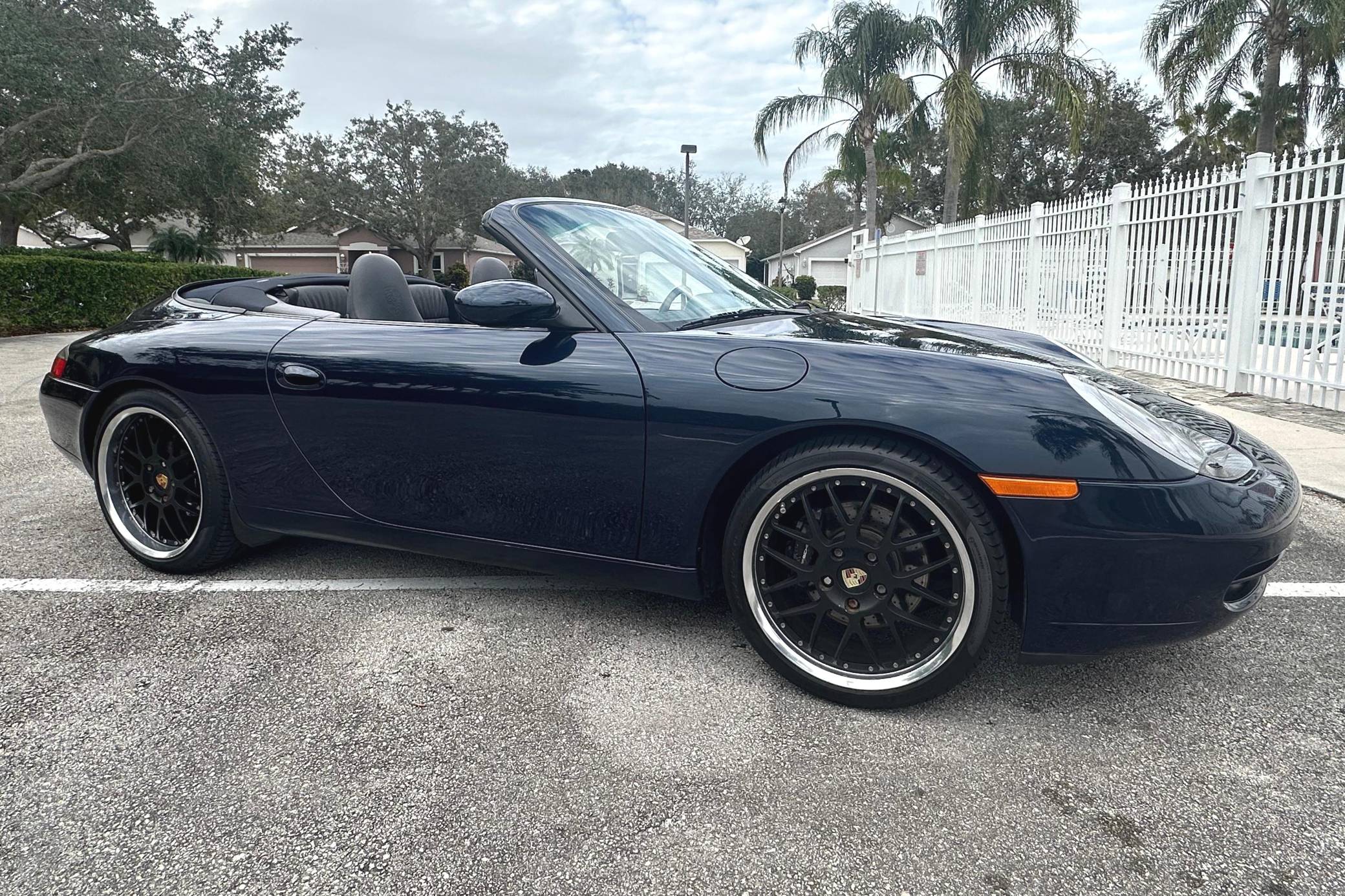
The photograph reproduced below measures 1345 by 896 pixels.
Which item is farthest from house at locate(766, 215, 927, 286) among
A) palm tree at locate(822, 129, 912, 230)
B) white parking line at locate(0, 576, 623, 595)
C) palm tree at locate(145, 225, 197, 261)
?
white parking line at locate(0, 576, 623, 595)

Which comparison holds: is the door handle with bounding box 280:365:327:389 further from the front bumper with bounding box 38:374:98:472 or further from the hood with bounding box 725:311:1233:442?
the hood with bounding box 725:311:1233:442

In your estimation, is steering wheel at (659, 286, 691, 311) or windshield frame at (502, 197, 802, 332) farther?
steering wheel at (659, 286, 691, 311)

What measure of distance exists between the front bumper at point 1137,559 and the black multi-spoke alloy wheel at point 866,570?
0.10m

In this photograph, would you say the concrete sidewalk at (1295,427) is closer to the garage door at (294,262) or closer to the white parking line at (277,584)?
the white parking line at (277,584)

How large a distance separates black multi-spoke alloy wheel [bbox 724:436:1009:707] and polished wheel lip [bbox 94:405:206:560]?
214 centimetres

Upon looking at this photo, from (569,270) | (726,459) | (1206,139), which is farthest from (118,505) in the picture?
(1206,139)

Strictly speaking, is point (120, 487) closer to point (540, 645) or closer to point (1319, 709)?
point (540, 645)

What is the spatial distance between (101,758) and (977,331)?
9.67 ft

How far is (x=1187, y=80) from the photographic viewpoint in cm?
2064

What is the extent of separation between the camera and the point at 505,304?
7.42 feet

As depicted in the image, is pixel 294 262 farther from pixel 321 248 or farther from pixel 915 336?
pixel 915 336

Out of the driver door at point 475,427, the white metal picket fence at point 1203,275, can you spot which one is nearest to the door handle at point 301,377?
the driver door at point 475,427

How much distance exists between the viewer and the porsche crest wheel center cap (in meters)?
2.04

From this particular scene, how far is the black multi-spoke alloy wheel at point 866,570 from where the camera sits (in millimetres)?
1934
